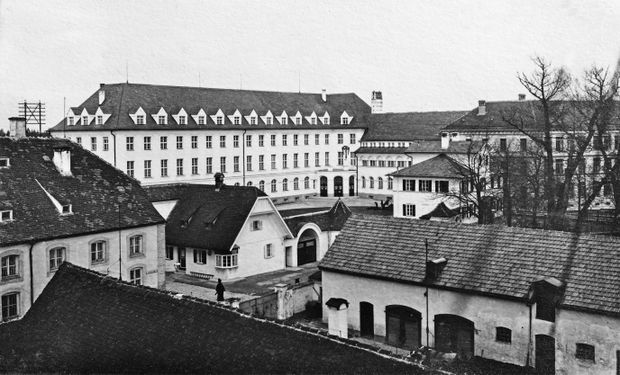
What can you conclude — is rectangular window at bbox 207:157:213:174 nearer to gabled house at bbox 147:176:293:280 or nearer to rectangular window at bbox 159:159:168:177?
rectangular window at bbox 159:159:168:177

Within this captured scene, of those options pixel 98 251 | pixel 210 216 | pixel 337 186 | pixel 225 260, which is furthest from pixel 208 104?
pixel 98 251

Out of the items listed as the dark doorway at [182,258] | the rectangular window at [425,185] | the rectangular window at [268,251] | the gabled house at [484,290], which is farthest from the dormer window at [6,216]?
the rectangular window at [425,185]

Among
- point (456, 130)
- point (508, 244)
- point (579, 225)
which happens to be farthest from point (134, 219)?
point (456, 130)

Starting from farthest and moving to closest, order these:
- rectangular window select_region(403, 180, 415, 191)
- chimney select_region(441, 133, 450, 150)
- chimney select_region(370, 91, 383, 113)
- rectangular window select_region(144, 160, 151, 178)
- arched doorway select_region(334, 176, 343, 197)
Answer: chimney select_region(370, 91, 383, 113) < arched doorway select_region(334, 176, 343, 197) < rectangular window select_region(144, 160, 151, 178) < chimney select_region(441, 133, 450, 150) < rectangular window select_region(403, 180, 415, 191)

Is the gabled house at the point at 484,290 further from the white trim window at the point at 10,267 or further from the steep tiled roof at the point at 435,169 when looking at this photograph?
the steep tiled roof at the point at 435,169

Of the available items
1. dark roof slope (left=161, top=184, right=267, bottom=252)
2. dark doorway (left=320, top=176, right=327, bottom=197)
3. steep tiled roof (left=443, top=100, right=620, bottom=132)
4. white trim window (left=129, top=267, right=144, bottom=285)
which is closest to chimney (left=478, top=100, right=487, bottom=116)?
steep tiled roof (left=443, top=100, right=620, bottom=132)

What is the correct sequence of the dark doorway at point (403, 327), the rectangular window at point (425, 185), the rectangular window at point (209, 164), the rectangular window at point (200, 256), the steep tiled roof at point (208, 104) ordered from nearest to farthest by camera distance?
the dark doorway at point (403, 327)
the rectangular window at point (200, 256)
the rectangular window at point (425, 185)
the steep tiled roof at point (208, 104)
the rectangular window at point (209, 164)
